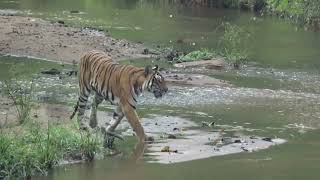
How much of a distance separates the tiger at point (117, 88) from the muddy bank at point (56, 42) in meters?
8.40

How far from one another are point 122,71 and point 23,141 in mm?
2758

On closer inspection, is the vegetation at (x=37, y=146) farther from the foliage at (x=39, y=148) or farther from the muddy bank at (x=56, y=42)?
the muddy bank at (x=56, y=42)

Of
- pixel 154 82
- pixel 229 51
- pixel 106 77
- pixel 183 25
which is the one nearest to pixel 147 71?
pixel 154 82

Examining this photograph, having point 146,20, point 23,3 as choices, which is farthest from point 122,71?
point 23,3

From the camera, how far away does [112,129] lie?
11555 mm

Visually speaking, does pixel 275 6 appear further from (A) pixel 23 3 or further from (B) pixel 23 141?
(B) pixel 23 141

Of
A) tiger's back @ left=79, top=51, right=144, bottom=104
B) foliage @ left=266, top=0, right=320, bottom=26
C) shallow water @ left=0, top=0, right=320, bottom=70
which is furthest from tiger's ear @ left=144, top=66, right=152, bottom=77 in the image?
foliage @ left=266, top=0, right=320, bottom=26

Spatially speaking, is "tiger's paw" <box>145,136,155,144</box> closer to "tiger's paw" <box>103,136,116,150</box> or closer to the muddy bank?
"tiger's paw" <box>103,136,116,150</box>

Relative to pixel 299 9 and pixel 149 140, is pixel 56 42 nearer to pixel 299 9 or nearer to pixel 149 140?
pixel 149 140

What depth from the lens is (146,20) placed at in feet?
115

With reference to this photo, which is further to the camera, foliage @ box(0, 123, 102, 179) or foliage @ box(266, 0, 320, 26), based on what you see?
foliage @ box(266, 0, 320, 26)

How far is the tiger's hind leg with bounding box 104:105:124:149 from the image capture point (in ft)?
35.0

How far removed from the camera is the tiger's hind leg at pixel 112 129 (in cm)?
1068

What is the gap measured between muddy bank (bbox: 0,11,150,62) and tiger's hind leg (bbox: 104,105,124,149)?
9281 millimetres
